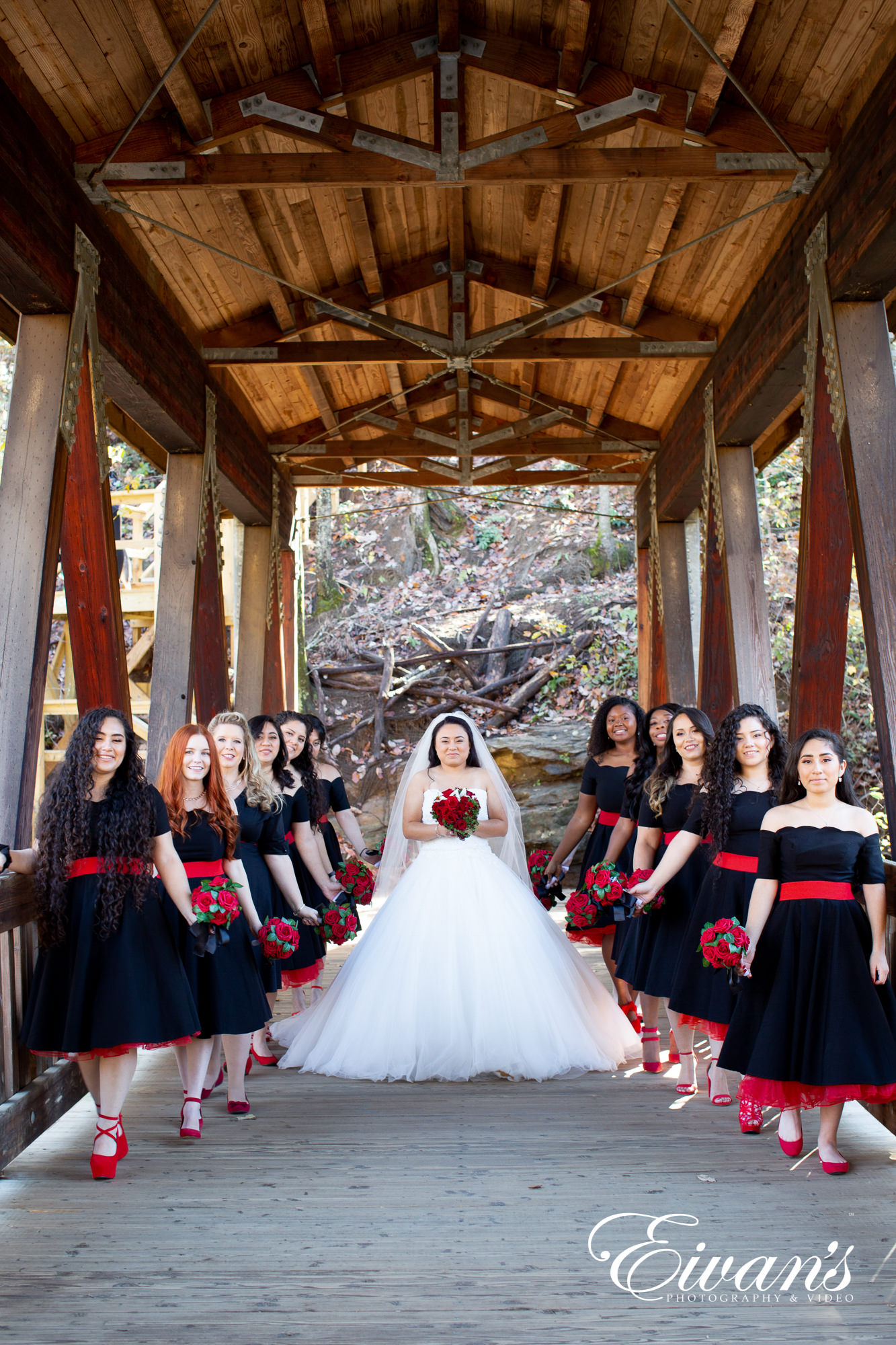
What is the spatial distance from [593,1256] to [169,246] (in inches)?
220

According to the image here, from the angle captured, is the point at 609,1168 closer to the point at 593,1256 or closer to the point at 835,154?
Answer: the point at 593,1256

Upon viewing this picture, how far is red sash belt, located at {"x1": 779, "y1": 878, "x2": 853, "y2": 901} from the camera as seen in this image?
141 inches

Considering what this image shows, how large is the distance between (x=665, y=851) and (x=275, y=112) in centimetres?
397

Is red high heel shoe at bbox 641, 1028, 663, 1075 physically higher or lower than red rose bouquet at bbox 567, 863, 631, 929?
lower

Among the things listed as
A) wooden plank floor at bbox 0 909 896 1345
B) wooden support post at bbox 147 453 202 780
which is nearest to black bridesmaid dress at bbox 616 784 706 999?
wooden plank floor at bbox 0 909 896 1345

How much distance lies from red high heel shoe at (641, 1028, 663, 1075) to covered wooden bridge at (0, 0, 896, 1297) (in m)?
1.57

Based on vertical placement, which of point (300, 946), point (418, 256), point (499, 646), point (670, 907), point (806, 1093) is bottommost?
point (806, 1093)

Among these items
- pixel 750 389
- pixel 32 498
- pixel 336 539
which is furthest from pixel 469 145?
pixel 336 539

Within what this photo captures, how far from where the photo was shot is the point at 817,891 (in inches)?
142

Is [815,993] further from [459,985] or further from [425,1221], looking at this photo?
[459,985]

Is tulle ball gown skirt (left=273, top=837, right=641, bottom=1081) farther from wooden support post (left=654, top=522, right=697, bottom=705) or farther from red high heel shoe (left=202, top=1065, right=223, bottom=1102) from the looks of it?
wooden support post (left=654, top=522, right=697, bottom=705)

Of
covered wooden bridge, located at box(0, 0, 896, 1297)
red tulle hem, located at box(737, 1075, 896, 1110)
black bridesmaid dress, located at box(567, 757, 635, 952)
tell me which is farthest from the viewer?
black bridesmaid dress, located at box(567, 757, 635, 952)

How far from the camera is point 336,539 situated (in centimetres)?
1969

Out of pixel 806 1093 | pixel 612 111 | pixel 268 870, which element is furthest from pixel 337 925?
pixel 612 111
